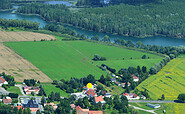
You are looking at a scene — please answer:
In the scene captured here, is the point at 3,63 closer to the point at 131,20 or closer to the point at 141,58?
the point at 141,58

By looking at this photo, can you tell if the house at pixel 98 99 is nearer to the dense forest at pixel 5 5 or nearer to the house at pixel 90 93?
the house at pixel 90 93

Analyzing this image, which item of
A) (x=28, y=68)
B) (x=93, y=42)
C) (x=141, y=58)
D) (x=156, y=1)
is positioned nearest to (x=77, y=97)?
(x=28, y=68)

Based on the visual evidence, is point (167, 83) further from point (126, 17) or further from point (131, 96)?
point (126, 17)

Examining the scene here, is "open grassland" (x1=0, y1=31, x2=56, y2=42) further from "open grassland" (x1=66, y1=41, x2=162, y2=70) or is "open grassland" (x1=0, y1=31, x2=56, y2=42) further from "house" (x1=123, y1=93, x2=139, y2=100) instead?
"house" (x1=123, y1=93, x2=139, y2=100)

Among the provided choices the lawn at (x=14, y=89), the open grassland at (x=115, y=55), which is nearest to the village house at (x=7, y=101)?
the lawn at (x=14, y=89)

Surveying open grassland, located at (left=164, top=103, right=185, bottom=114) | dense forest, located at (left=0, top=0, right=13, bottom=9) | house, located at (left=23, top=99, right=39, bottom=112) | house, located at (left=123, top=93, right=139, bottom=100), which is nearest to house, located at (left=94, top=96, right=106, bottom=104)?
house, located at (left=123, top=93, right=139, bottom=100)

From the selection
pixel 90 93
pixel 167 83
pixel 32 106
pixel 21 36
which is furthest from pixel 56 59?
pixel 32 106
